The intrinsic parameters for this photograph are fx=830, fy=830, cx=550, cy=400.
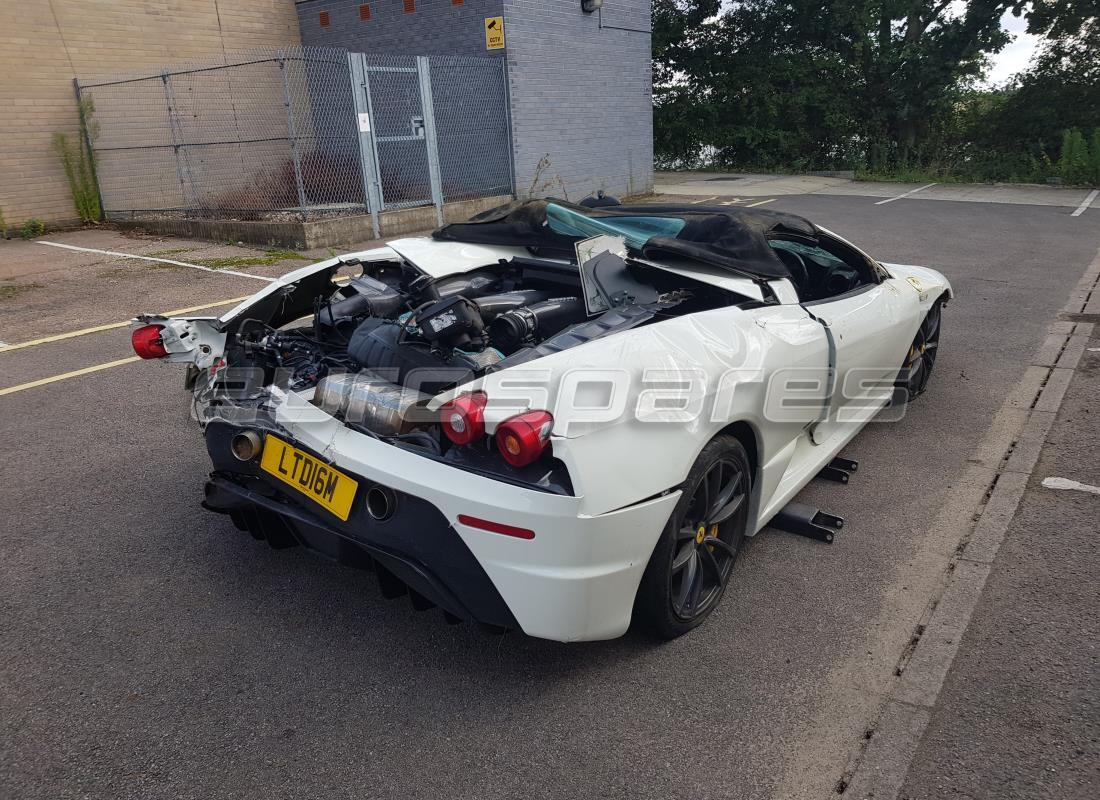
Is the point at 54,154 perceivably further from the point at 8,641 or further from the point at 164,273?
the point at 8,641

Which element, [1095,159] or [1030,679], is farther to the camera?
[1095,159]

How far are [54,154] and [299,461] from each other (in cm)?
1315

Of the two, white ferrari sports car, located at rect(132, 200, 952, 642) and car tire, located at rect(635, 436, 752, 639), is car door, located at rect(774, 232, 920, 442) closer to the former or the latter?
white ferrari sports car, located at rect(132, 200, 952, 642)

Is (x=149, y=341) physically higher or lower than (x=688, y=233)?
lower

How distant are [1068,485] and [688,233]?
2229mm

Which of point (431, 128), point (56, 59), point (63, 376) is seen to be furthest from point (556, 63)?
point (63, 376)

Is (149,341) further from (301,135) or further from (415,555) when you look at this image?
(301,135)

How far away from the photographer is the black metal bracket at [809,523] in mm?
3559

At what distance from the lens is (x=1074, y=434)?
4.59m

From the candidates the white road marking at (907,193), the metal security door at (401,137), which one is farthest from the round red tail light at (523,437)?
the white road marking at (907,193)

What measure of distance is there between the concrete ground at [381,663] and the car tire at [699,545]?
0.37 ft

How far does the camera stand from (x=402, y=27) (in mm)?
14727

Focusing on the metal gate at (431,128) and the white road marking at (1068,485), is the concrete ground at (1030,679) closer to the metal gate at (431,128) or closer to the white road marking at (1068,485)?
the white road marking at (1068,485)

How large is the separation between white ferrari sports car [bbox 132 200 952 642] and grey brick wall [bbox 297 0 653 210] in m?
10.5
